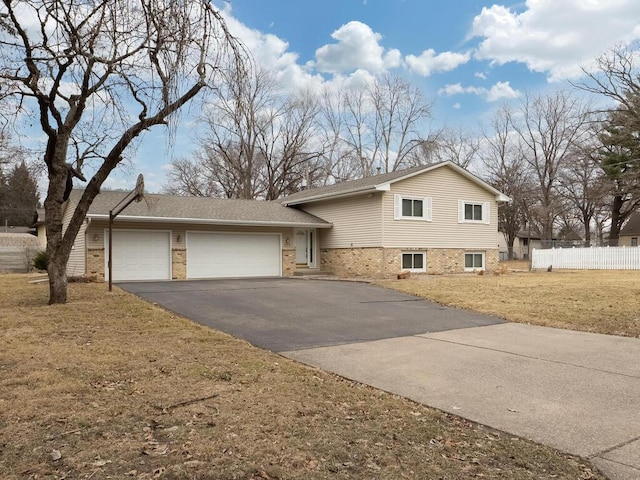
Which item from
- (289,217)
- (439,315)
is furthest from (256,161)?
(439,315)

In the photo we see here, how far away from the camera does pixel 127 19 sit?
20.3 ft

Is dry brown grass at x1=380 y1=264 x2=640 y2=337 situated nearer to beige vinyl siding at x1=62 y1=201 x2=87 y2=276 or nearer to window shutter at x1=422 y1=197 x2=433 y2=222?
window shutter at x1=422 y1=197 x2=433 y2=222

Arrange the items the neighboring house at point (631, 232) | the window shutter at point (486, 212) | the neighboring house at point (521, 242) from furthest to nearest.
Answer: the neighboring house at point (521, 242)
the neighboring house at point (631, 232)
the window shutter at point (486, 212)

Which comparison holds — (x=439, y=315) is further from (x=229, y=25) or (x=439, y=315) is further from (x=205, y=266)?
(x=205, y=266)

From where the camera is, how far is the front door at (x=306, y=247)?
23.0 meters

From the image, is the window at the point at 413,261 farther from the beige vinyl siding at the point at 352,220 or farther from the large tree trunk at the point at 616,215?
the large tree trunk at the point at 616,215

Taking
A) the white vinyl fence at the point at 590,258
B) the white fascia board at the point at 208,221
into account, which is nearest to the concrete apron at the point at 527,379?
the white fascia board at the point at 208,221

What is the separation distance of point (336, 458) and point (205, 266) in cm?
1712

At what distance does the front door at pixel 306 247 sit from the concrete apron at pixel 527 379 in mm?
14715

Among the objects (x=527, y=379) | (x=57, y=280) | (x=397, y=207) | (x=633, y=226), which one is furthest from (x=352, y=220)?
(x=633, y=226)

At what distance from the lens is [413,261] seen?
2119 cm

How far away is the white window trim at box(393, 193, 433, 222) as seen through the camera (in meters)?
20.3

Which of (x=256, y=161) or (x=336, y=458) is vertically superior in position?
(x=256, y=161)

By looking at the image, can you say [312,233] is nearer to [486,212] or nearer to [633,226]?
[486,212]
